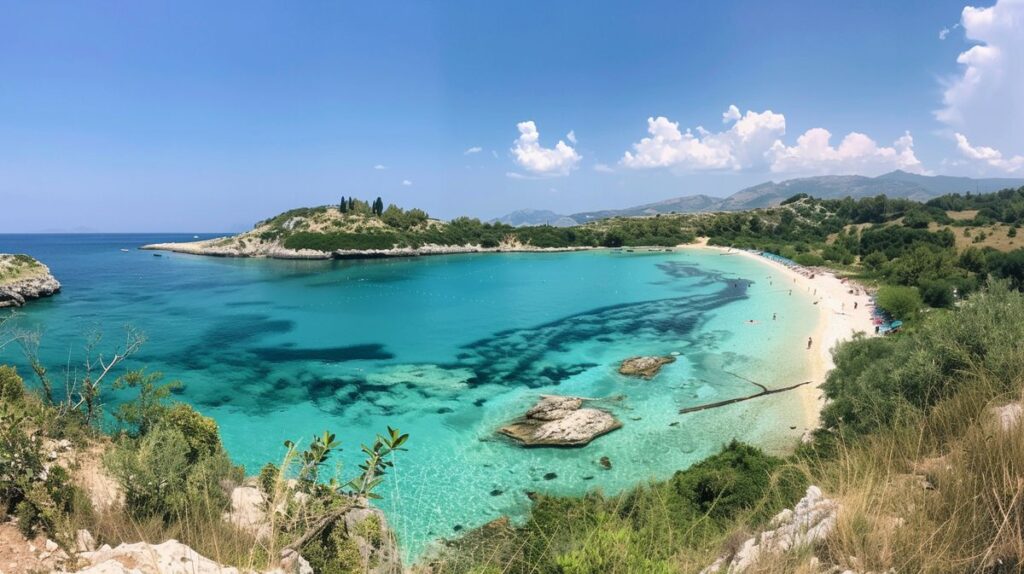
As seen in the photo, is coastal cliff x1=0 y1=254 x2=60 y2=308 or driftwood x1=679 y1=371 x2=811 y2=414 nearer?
driftwood x1=679 y1=371 x2=811 y2=414

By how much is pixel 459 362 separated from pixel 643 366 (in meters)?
12.1

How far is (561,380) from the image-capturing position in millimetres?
26453

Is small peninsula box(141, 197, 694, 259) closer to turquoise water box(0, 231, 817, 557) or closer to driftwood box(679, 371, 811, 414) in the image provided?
turquoise water box(0, 231, 817, 557)

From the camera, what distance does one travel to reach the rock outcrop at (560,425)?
1894 cm

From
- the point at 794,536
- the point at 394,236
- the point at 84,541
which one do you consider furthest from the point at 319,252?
the point at 794,536

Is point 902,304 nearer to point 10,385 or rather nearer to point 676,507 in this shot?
point 676,507

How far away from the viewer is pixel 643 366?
91.9ft

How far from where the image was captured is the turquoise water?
1728 centimetres

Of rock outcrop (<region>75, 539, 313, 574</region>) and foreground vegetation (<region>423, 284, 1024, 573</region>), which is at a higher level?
foreground vegetation (<region>423, 284, 1024, 573</region>)

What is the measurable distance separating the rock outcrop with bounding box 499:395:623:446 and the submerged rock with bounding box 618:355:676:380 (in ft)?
21.2

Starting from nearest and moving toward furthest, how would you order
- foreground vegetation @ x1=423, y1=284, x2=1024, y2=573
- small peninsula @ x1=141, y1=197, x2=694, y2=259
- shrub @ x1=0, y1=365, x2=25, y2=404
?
foreground vegetation @ x1=423, y1=284, x2=1024, y2=573, shrub @ x1=0, y1=365, x2=25, y2=404, small peninsula @ x1=141, y1=197, x2=694, y2=259

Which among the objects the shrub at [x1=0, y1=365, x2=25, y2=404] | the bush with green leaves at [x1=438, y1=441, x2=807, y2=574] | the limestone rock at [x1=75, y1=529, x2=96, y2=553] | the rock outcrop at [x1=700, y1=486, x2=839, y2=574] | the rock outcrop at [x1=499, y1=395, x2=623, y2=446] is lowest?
the rock outcrop at [x1=499, y1=395, x2=623, y2=446]

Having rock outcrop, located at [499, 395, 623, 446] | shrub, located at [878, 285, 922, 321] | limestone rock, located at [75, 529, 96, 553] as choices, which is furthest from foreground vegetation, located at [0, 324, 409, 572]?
shrub, located at [878, 285, 922, 321]

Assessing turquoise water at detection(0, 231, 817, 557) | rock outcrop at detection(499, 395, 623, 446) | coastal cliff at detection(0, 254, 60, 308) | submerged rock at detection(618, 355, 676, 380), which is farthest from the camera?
coastal cliff at detection(0, 254, 60, 308)
